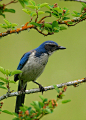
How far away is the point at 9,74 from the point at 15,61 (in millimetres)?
5421

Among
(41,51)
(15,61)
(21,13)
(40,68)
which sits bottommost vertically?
(40,68)

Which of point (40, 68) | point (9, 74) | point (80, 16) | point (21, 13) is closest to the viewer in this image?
point (9, 74)

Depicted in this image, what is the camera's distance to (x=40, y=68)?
464cm

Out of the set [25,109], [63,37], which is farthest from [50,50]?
[63,37]

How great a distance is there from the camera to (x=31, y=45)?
9023mm

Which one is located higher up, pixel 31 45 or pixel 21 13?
pixel 21 13

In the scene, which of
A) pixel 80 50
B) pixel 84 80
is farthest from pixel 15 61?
pixel 84 80

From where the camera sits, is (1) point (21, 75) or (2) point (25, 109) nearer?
(2) point (25, 109)

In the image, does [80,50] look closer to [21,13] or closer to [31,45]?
[31,45]

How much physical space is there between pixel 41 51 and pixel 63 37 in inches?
189

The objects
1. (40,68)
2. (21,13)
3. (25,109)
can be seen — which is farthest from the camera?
(21,13)

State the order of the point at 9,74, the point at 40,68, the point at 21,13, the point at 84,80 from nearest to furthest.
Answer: the point at 9,74 → the point at 84,80 → the point at 40,68 → the point at 21,13

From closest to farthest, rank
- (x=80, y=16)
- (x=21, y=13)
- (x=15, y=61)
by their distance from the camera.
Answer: (x=80, y=16) < (x=15, y=61) < (x=21, y=13)

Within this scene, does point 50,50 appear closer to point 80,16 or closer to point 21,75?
point 21,75
